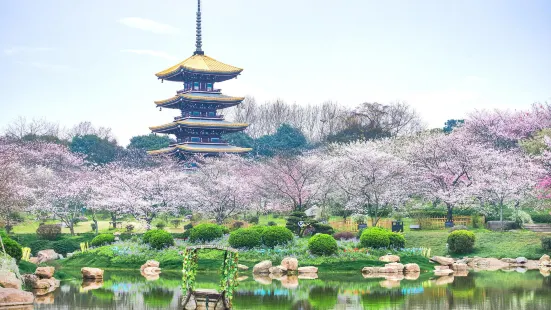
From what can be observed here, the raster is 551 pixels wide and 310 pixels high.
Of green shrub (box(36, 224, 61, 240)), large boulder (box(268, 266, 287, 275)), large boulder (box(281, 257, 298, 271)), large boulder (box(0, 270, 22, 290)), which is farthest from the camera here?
green shrub (box(36, 224, 61, 240))

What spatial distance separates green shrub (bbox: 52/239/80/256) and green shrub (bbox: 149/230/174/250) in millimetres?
6537

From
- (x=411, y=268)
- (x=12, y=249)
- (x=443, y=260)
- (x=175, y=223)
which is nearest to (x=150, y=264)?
(x=12, y=249)

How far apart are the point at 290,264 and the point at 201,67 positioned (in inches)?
1701

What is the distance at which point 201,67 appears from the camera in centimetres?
7681

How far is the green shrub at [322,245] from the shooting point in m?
38.2

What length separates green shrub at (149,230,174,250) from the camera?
41.1 metres

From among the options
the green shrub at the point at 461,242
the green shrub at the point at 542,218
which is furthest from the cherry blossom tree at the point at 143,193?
the green shrub at the point at 542,218

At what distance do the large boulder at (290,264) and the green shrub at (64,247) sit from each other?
15.0 meters

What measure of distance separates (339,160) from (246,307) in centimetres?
3063

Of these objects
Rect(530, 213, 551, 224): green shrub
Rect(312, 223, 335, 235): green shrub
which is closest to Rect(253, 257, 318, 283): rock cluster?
Rect(312, 223, 335, 235): green shrub

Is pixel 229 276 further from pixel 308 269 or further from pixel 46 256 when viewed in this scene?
pixel 46 256

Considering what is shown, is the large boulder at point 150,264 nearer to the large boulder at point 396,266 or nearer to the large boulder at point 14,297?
the large boulder at point 396,266

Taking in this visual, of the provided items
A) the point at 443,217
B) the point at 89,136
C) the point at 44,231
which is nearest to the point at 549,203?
the point at 443,217

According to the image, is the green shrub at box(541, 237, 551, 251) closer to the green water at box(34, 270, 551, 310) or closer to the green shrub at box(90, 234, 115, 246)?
the green water at box(34, 270, 551, 310)
